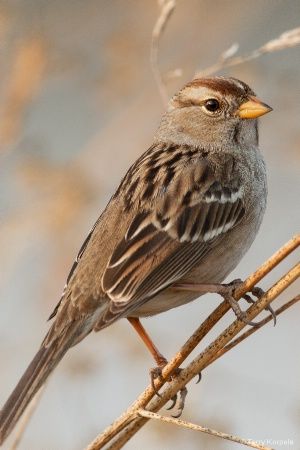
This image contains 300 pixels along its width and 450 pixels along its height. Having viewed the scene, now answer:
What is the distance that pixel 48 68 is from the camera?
12.5 feet

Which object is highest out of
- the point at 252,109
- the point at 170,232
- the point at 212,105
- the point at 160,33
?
the point at 160,33

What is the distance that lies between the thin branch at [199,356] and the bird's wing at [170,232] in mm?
436

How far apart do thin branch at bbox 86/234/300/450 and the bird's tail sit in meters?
0.32

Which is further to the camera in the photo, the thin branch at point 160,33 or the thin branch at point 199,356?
the thin branch at point 160,33

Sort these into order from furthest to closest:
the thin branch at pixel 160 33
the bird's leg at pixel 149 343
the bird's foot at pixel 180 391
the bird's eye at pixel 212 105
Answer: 1. the bird's eye at pixel 212 105
2. the bird's leg at pixel 149 343
3. the thin branch at pixel 160 33
4. the bird's foot at pixel 180 391

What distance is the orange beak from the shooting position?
3.43 meters

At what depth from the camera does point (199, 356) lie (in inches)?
99.5

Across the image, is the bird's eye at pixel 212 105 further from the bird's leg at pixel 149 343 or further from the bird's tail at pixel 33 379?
the bird's tail at pixel 33 379

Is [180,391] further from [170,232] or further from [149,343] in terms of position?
[170,232]

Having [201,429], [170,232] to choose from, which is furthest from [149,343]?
[201,429]

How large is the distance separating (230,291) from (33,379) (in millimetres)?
571

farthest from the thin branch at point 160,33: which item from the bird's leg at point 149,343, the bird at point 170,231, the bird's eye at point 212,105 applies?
the bird's leg at point 149,343

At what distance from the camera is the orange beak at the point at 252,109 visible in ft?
11.3

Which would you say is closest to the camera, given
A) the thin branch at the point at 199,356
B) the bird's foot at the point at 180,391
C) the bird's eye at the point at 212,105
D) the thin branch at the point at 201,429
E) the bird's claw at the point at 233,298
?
the thin branch at the point at 201,429
